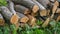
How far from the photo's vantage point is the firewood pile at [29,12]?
4422 mm

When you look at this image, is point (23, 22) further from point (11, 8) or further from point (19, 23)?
A: point (11, 8)

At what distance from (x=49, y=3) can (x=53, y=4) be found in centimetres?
12

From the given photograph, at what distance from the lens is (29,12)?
471cm

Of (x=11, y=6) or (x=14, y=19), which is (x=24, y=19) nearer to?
(x=14, y=19)

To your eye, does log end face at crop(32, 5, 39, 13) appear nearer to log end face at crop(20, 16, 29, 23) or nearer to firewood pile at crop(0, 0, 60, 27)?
firewood pile at crop(0, 0, 60, 27)

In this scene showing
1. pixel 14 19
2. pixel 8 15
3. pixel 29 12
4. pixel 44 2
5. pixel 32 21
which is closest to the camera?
pixel 14 19

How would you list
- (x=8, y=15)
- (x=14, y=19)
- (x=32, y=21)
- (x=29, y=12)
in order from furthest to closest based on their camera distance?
(x=29, y=12) < (x=32, y=21) < (x=8, y=15) < (x=14, y=19)

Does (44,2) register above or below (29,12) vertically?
above

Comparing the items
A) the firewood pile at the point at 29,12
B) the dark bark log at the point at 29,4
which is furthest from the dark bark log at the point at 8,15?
the dark bark log at the point at 29,4

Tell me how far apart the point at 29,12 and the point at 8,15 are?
0.55 meters

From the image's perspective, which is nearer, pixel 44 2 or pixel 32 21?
pixel 32 21

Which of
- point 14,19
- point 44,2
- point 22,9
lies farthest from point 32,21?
point 44,2


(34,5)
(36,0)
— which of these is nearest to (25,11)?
(34,5)

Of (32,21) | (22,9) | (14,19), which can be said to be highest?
(22,9)
